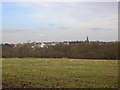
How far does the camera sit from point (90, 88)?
9836 mm

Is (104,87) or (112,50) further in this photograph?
(112,50)

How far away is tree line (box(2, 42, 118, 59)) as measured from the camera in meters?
41.5

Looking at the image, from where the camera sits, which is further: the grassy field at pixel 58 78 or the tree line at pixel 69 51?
the tree line at pixel 69 51

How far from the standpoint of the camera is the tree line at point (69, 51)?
4147cm

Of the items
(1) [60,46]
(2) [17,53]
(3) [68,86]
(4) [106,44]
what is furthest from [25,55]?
(3) [68,86]

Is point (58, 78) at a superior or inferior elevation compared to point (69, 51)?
inferior

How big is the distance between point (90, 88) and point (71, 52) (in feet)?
121

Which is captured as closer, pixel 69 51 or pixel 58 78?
pixel 58 78

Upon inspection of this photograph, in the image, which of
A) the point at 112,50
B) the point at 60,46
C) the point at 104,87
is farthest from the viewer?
the point at 60,46

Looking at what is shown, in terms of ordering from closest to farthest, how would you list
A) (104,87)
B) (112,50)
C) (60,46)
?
(104,87), (112,50), (60,46)

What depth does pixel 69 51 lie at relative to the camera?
155ft

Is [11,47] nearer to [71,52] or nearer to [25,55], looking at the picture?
[25,55]

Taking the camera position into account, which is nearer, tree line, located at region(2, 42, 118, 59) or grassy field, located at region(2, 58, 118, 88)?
grassy field, located at region(2, 58, 118, 88)

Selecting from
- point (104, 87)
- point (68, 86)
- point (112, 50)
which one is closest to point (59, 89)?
point (68, 86)
